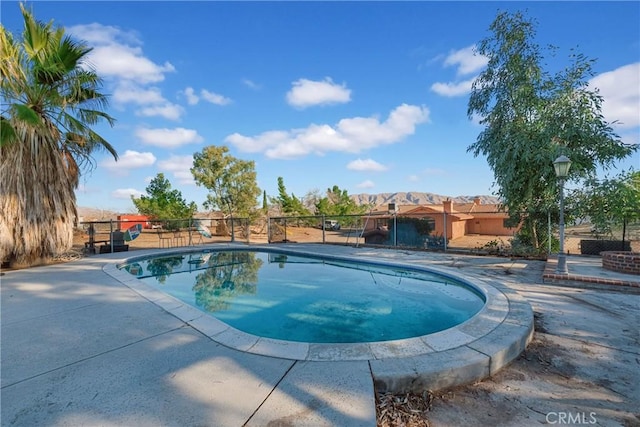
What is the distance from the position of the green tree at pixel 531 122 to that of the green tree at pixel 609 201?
473mm

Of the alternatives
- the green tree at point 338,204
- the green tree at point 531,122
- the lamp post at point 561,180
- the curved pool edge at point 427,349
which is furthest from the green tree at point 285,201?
the curved pool edge at point 427,349

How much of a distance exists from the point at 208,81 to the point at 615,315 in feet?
42.0

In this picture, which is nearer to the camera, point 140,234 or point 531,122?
point 531,122

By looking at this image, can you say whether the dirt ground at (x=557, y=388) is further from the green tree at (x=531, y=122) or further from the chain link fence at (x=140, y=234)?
the chain link fence at (x=140, y=234)

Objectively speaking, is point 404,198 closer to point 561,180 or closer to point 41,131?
point 561,180

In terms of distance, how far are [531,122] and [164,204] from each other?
22601 mm

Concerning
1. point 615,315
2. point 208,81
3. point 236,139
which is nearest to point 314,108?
point 208,81

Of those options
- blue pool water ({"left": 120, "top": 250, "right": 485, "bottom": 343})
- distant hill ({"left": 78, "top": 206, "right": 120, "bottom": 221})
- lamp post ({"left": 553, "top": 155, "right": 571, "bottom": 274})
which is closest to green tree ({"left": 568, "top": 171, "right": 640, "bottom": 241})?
lamp post ({"left": 553, "top": 155, "right": 571, "bottom": 274})

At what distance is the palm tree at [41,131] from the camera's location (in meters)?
5.59

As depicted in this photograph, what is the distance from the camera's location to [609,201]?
716 centimetres

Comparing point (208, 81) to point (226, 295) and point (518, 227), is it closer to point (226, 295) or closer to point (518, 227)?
point (226, 295)

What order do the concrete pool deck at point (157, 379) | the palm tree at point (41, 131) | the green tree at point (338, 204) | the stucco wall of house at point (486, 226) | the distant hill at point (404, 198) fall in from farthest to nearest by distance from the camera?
the distant hill at point (404, 198) < the green tree at point (338, 204) < the stucco wall of house at point (486, 226) < the palm tree at point (41, 131) < the concrete pool deck at point (157, 379)

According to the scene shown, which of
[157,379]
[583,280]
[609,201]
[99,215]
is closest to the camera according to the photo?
[157,379]

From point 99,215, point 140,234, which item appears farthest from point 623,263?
point 99,215
